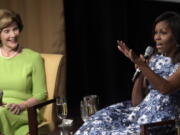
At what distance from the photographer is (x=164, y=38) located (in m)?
2.91

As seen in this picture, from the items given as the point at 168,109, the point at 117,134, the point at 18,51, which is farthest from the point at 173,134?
the point at 18,51

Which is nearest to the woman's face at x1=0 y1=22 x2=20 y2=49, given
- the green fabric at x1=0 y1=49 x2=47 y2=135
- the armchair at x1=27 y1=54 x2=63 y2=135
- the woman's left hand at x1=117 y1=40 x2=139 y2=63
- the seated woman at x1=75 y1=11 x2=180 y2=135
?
the green fabric at x1=0 y1=49 x2=47 y2=135

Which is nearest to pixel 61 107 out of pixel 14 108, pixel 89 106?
pixel 89 106

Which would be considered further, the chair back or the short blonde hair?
the chair back

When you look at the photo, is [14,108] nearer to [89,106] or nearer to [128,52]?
[89,106]

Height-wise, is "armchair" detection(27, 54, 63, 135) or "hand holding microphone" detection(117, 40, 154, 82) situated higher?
"hand holding microphone" detection(117, 40, 154, 82)

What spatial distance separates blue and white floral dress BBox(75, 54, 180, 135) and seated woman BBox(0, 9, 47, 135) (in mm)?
514

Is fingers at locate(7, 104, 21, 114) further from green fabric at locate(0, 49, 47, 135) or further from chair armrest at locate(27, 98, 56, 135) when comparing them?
chair armrest at locate(27, 98, 56, 135)

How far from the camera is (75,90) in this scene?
5.36m

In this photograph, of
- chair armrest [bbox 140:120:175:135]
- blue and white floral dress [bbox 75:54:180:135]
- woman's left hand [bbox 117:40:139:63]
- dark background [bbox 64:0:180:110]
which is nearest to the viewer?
chair armrest [bbox 140:120:175:135]

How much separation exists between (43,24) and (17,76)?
5.44 ft

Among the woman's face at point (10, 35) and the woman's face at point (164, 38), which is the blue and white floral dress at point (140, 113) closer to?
the woman's face at point (164, 38)

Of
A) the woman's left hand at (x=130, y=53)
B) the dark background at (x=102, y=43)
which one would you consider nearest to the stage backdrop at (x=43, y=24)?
the dark background at (x=102, y=43)

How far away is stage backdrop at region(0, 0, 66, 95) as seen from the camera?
16.0 ft
